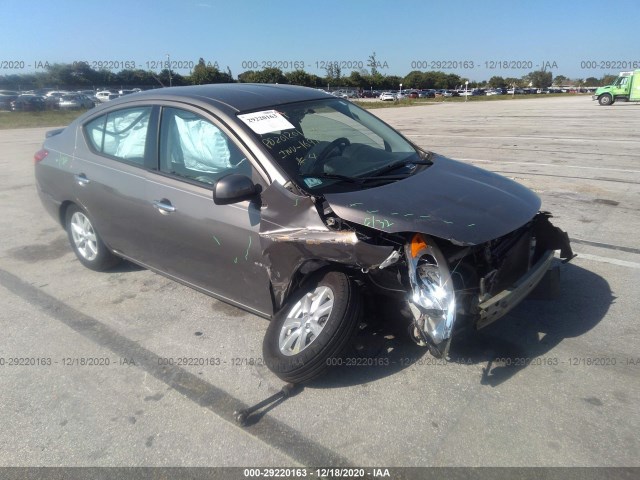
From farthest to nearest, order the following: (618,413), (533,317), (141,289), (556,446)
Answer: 1. (141,289)
2. (533,317)
3. (618,413)
4. (556,446)

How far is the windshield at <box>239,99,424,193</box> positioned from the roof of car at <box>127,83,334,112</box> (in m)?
0.11

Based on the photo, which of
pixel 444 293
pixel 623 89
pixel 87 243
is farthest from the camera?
pixel 623 89

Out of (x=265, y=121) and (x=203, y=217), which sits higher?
(x=265, y=121)

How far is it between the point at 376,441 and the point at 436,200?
4.73 feet

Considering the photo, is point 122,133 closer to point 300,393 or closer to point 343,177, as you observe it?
point 343,177

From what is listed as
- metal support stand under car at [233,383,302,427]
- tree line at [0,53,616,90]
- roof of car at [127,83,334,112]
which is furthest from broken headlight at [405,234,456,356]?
tree line at [0,53,616,90]

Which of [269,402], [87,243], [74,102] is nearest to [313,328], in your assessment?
[269,402]

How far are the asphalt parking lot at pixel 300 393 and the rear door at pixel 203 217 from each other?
43 centimetres

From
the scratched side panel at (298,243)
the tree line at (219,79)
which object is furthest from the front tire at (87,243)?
the tree line at (219,79)

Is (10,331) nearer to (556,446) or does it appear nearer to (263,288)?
(263,288)

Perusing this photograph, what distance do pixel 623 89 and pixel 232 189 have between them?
35268mm

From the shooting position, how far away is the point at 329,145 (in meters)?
3.60

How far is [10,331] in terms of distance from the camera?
12.5 ft

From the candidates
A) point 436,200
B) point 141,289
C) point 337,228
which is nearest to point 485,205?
point 436,200
